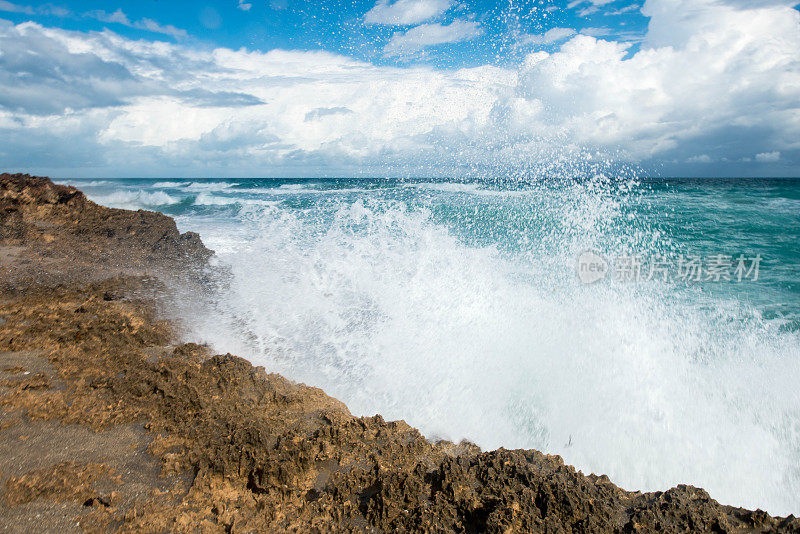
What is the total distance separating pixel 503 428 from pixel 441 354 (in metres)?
1.12

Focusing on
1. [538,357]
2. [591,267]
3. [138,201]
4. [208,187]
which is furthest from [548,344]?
[208,187]

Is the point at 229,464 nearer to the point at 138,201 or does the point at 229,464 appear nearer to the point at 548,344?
the point at 548,344

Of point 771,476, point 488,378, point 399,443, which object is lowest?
point 771,476

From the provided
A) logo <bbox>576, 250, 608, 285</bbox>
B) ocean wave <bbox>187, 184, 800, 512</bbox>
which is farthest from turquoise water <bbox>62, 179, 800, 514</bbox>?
logo <bbox>576, 250, 608, 285</bbox>

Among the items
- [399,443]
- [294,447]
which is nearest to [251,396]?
[294,447]

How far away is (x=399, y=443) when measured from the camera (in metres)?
2.36

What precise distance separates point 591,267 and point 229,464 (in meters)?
6.24

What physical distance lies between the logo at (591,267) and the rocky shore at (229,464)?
4.53 m

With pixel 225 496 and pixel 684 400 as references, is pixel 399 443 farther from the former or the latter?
pixel 684 400

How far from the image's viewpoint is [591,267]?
6.82 meters

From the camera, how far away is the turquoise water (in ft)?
10.2

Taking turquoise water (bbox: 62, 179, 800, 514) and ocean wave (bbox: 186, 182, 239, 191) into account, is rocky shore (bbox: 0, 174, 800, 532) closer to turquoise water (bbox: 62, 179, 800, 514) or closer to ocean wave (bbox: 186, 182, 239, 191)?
turquoise water (bbox: 62, 179, 800, 514)

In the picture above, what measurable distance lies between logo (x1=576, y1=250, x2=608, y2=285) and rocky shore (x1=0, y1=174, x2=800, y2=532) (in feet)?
14.9

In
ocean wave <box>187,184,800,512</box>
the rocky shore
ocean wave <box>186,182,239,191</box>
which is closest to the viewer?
the rocky shore
